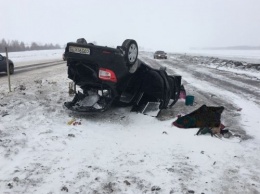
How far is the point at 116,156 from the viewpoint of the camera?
15.2 feet

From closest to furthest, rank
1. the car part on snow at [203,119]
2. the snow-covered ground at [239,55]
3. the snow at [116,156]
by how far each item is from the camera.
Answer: the snow at [116,156]
the car part on snow at [203,119]
the snow-covered ground at [239,55]

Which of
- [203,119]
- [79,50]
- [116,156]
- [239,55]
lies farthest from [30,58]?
[239,55]

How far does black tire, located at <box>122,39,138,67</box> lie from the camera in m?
6.38

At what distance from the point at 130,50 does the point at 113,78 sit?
0.75m

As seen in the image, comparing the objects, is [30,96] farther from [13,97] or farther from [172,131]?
[172,131]

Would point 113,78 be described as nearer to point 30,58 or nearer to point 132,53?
point 132,53

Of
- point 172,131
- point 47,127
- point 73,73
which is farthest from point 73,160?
point 73,73

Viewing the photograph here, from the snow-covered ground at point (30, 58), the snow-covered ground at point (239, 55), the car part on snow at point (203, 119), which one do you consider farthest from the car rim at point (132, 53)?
the snow-covered ground at point (239, 55)

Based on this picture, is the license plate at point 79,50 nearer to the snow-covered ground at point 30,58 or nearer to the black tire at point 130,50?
the black tire at point 130,50

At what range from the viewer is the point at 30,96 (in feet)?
29.1

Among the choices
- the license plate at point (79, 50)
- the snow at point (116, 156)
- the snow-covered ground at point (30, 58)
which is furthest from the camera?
the snow-covered ground at point (30, 58)

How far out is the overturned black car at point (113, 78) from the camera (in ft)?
20.9

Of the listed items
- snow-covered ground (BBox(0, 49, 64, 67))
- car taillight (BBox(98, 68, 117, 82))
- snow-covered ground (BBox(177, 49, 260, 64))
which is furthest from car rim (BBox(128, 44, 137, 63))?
snow-covered ground (BBox(177, 49, 260, 64))

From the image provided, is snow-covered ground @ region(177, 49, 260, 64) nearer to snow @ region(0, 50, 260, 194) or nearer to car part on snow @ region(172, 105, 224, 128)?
car part on snow @ region(172, 105, 224, 128)
